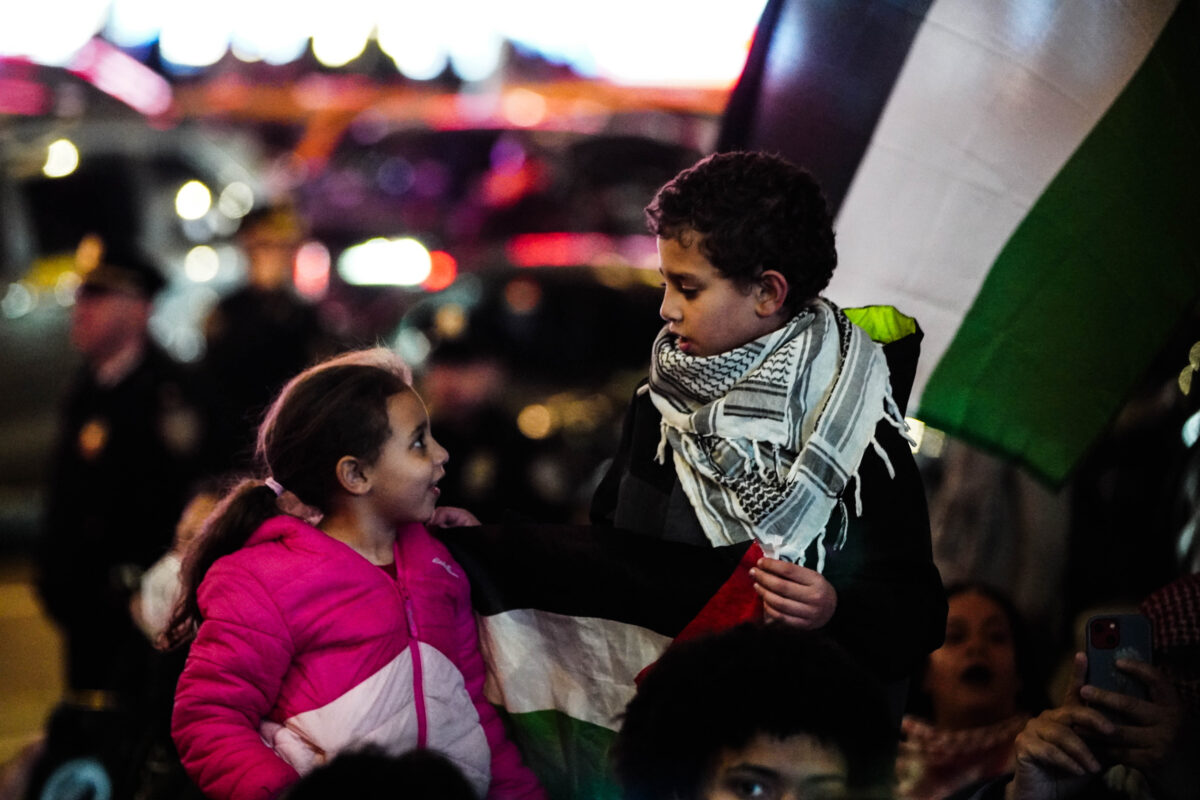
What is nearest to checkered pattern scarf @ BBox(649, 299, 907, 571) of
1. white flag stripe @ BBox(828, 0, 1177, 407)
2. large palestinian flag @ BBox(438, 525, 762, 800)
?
large palestinian flag @ BBox(438, 525, 762, 800)

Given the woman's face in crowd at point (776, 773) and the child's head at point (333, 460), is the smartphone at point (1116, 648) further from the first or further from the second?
the child's head at point (333, 460)

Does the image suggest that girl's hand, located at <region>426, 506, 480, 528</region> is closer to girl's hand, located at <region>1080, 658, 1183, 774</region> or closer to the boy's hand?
the boy's hand

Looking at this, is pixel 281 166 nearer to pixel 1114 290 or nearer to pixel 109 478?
pixel 109 478

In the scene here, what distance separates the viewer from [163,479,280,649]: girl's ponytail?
2836 mm

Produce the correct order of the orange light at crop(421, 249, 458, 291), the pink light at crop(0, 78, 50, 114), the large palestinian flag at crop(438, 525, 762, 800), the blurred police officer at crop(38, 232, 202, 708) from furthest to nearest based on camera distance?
the pink light at crop(0, 78, 50, 114) → the orange light at crop(421, 249, 458, 291) → the blurred police officer at crop(38, 232, 202, 708) → the large palestinian flag at crop(438, 525, 762, 800)

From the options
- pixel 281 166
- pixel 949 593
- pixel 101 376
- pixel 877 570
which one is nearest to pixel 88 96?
pixel 281 166

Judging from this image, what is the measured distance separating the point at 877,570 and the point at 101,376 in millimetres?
4053

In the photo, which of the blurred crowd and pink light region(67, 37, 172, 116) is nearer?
the blurred crowd

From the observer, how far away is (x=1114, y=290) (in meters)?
3.25

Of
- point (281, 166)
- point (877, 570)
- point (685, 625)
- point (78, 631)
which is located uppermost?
point (877, 570)

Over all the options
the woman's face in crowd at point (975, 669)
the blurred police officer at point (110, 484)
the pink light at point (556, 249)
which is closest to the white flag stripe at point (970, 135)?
the woman's face in crowd at point (975, 669)

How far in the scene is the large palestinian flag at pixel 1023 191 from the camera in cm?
321

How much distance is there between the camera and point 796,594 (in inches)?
100

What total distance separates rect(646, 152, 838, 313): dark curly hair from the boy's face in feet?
0.06
